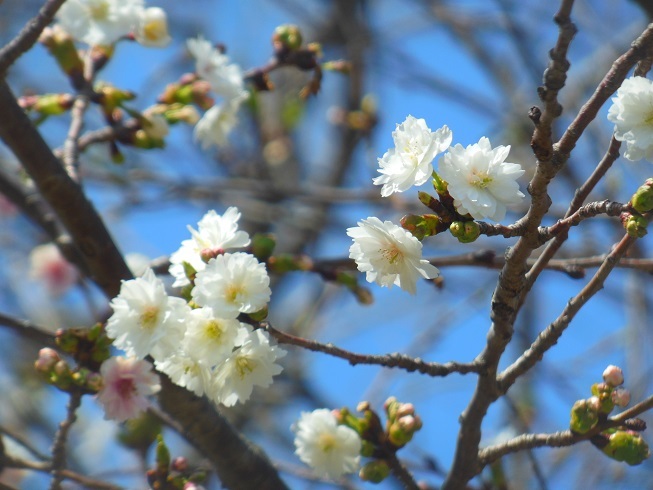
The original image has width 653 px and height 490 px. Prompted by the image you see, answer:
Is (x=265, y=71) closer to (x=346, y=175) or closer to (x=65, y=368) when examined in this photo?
(x=65, y=368)

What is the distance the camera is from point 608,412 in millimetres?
1612

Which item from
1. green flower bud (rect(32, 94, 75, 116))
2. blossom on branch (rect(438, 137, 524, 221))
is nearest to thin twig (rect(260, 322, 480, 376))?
blossom on branch (rect(438, 137, 524, 221))

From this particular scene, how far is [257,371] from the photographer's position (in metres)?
1.62

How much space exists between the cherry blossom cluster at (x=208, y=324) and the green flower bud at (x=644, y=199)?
663 mm

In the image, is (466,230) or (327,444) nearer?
(466,230)

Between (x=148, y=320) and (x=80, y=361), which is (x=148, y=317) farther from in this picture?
(x=80, y=361)

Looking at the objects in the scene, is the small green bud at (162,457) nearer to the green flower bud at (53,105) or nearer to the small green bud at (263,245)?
the small green bud at (263,245)

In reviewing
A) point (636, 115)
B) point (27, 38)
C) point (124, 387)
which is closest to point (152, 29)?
point (27, 38)

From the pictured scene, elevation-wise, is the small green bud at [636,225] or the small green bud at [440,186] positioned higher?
the small green bud at [440,186]

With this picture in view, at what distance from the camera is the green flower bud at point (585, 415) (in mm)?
1595

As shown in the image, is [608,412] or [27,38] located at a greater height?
[27,38]

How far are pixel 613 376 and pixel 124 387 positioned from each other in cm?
102

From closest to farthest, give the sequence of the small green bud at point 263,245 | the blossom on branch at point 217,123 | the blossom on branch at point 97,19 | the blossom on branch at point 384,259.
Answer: the blossom on branch at point 384,259, the small green bud at point 263,245, the blossom on branch at point 97,19, the blossom on branch at point 217,123

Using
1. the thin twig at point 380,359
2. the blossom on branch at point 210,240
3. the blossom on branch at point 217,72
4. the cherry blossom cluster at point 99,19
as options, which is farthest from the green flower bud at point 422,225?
the cherry blossom cluster at point 99,19
